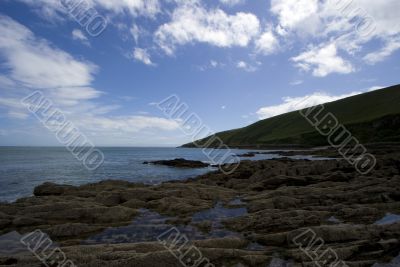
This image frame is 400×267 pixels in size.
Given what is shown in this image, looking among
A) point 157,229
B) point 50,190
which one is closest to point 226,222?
point 157,229

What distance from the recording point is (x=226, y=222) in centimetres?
2155

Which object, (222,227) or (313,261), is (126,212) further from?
(313,261)

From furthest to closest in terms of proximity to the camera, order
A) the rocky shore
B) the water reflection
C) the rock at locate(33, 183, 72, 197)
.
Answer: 1. the rock at locate(33, 183, 72, 197)
2. the water reflection
3. the rocky shore

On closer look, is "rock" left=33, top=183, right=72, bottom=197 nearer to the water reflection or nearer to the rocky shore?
the rocky shore

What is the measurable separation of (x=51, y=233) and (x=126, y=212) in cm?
562

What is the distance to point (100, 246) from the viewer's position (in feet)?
53.6

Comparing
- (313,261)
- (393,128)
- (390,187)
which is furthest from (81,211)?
(393,128)

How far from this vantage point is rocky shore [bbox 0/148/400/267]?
14.7 metres

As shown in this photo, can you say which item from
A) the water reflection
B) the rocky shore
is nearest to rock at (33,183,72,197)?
the rocky shore

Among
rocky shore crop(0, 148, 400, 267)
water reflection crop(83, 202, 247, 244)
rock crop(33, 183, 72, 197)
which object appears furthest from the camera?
rock crop(33, 183, 72, 197)

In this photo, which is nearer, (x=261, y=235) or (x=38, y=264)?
(x=38, y=264)

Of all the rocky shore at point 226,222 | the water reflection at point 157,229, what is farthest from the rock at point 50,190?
the water reflection at point 157,229

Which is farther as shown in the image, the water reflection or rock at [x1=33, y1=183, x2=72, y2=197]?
rock at [x1=33, y1=183, x2=72, y2=197]

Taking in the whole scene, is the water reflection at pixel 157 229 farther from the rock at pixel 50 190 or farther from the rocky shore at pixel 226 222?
the rock at pixel 50 190
